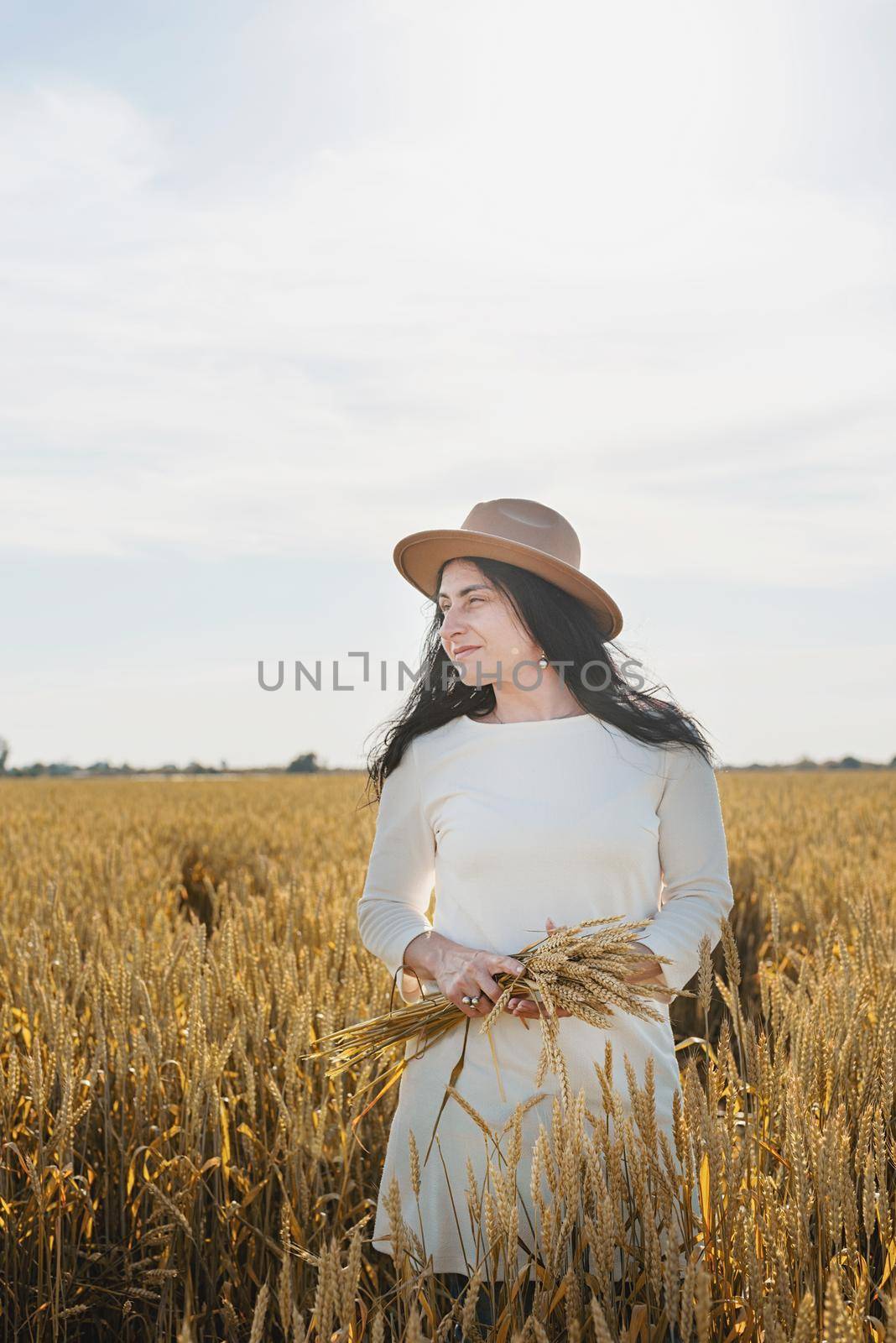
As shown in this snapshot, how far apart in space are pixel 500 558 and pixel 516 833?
1.81 ft

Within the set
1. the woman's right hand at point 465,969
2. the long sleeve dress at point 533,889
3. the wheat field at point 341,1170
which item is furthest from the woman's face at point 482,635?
the wheat field at point 341,1170

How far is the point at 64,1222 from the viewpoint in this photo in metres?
2.53

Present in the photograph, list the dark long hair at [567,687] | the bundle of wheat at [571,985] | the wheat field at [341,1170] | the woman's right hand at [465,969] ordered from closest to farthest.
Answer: the wheat field at [341,1170] → the bundle of wheat at [571,985] → the woman's right hand at [465,969] → the dark long hair at [567,687]

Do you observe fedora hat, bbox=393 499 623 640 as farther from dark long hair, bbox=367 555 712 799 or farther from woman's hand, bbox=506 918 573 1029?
woman's hand, bbox=506 918 573 1029

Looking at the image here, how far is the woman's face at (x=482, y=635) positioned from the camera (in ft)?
7.20

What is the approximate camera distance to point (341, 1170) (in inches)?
102

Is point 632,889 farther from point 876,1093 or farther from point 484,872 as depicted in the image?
point 876,1093

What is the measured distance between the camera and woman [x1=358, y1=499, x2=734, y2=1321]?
1966 millimetres

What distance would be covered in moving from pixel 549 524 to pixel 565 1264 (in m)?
1.31

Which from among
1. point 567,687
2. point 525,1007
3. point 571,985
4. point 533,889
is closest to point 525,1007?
point 525,1007

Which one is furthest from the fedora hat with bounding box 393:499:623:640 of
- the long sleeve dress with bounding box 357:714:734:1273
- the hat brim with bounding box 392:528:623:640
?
the long sleeve dress with bounding box 357:714:734:1273

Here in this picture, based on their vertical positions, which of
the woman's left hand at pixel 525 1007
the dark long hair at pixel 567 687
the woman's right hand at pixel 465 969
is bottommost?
the woman's left hand at pixel 525 1007

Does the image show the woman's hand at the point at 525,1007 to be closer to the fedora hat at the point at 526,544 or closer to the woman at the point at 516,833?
the woman at the point at 516,833

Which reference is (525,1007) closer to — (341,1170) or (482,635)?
(482,635)
